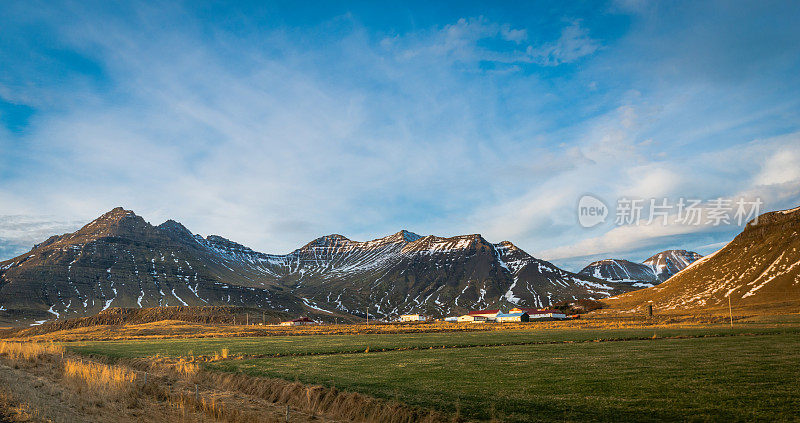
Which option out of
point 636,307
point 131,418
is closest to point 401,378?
point 131,418

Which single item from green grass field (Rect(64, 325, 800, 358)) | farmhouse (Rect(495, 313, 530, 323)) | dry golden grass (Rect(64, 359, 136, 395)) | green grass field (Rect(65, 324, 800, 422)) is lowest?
farmhouse (Rect(495, 313, 530, 323))

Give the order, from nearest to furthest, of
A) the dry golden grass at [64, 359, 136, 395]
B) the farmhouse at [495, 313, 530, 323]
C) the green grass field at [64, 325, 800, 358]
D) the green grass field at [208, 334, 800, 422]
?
the green grass field at [208, 334, 800, 422] → the dry golden grass at [64, 359, 136, 395] → the green grass field at [64, 325, 800, 358] → the farmhouse at [495, 313, 530, 323]

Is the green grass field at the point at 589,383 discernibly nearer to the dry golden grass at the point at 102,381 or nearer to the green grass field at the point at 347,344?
the dry golden grass at the point at 102,381

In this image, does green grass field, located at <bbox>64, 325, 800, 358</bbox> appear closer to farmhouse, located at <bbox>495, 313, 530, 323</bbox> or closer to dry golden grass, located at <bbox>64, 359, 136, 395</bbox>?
dry golden grass, located at <bbox>64, 359, 136, 395</bbox>

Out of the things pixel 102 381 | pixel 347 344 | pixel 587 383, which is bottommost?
pixel 347 344

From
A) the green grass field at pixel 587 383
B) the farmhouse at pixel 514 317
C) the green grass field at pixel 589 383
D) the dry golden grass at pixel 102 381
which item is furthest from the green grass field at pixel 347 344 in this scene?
the farmhouse at pixel 514 317

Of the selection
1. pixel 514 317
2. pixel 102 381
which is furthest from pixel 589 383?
pixel 514 317

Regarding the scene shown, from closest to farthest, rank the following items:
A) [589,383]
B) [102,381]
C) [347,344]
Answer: [589,383] → [102,381] → [347,344]

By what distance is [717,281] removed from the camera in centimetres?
19762

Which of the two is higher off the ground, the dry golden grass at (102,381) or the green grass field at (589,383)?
the green grass field at (589,383)

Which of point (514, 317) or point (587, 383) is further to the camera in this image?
point (514, 317)

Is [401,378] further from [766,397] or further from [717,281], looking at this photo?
[717,281]

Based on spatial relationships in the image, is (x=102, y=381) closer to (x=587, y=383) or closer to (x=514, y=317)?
(x=587, y=383)

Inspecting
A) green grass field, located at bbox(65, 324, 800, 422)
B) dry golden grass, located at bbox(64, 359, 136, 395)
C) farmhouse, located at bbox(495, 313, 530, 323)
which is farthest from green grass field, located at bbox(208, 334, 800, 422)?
farmhouse, located at bbox(495, 313, 530, 323)
